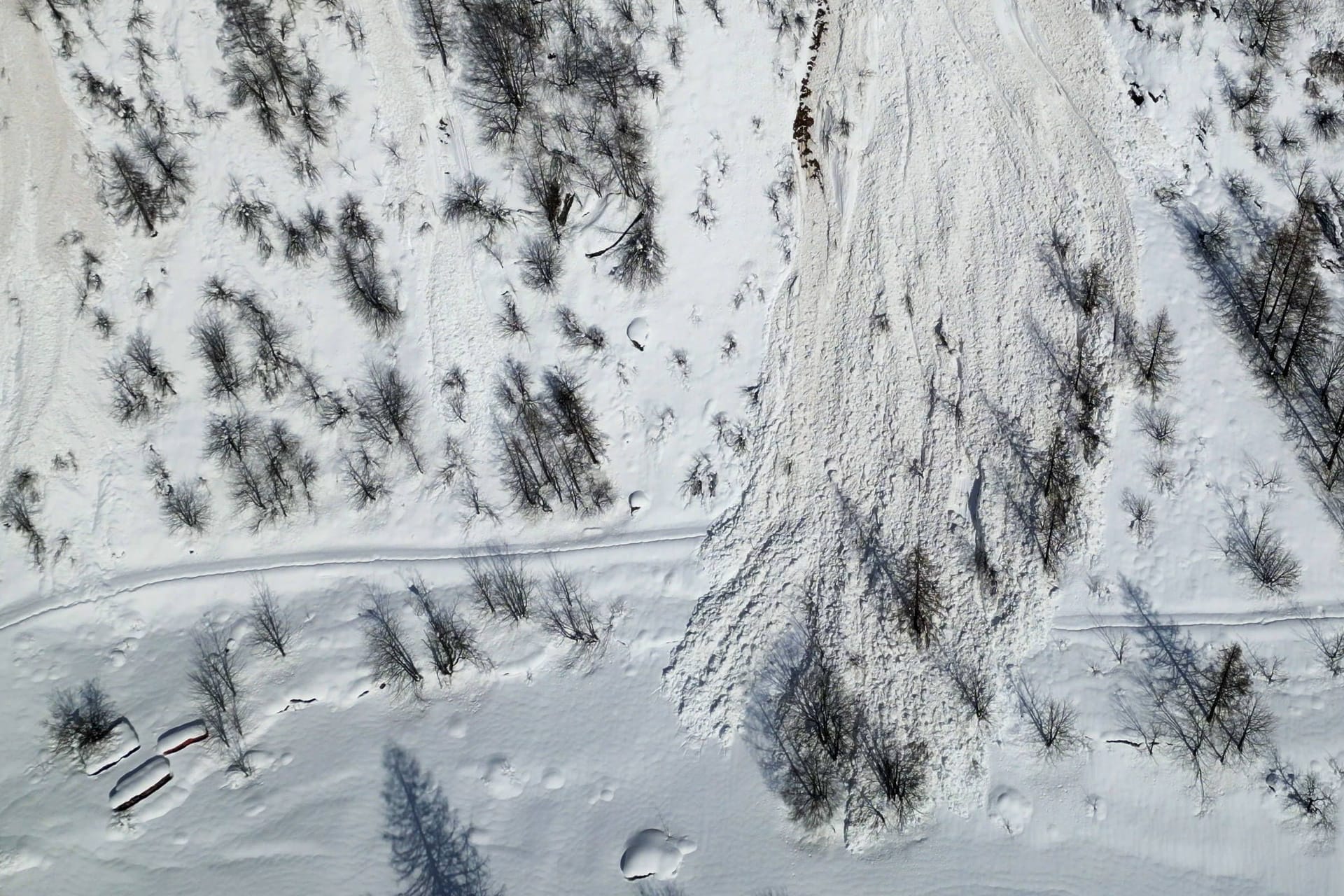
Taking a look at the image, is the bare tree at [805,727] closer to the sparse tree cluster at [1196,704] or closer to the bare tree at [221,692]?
the sparse tree cluster at [1196,704]

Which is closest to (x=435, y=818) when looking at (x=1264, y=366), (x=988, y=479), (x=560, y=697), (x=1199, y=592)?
(x=560, y=697)

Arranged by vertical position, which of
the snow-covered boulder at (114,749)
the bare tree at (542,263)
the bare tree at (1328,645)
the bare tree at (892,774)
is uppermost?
the bare tree at (542,263)

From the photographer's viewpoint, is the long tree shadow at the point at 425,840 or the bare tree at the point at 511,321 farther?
the bare tree at the point at 511,321

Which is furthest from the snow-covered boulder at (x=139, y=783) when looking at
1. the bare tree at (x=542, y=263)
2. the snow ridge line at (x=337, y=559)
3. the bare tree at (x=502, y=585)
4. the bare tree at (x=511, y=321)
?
the bare tree at (x=542, y=263)

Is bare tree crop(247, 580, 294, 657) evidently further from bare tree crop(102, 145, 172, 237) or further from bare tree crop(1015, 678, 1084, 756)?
bare tree crop(1015, 678, 1084, 756)

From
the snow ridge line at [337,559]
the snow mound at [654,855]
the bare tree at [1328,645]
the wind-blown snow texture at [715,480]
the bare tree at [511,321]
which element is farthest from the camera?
the bare tree at [511,321]

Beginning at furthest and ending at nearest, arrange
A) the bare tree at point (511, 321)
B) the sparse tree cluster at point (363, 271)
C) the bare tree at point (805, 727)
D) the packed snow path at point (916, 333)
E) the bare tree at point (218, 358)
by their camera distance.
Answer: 1. the sparse tree cluster at point (363, 271)
2. the bare tree at point (511, 321)
3. the bare tree at point (218, 358)
4. the packed snow path at point (916, 333)
5. the bare tree at point (805, 727)

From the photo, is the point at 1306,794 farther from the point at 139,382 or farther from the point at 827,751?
the point at 139,382
